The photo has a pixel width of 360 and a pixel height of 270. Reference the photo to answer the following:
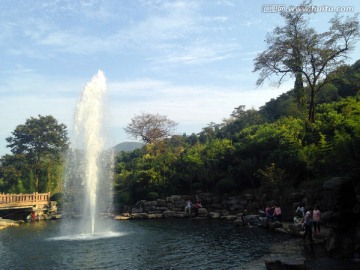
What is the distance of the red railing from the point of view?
119ft

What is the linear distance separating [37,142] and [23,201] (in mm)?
15438

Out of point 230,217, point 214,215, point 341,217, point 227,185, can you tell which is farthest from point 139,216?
point 341,217

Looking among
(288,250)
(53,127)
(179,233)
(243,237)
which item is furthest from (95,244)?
(53,127)

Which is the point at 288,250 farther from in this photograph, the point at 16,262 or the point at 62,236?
the point at 62,236

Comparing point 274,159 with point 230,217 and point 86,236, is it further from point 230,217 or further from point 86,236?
point 86,236

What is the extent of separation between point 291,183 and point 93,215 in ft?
51.4

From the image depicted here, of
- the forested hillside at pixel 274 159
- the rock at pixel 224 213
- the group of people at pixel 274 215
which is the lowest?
the rock at pixel 224 213

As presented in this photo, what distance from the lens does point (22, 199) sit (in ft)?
125

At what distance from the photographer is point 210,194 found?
1393 inches

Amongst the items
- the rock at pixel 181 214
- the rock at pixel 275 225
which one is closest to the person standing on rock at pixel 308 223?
the rock at pixel 275 225

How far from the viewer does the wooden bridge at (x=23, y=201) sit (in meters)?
36.2

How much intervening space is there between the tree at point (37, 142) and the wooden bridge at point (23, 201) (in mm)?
10503

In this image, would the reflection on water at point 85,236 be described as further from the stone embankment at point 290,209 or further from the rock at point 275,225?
the rock at point 275,225

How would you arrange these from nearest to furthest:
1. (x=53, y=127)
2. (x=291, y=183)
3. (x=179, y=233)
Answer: (x=179, y=233) → (x=291, y=183) → (x=53, y=127)
